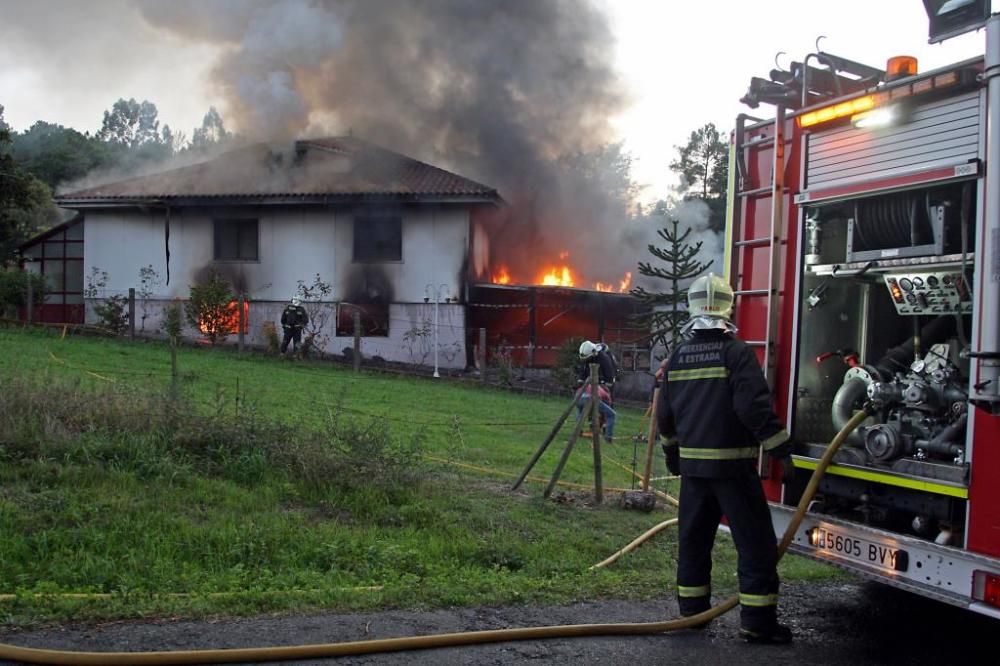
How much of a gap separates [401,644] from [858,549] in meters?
2.34

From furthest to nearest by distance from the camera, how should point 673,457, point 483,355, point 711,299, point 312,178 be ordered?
point 312,178 < point 483,355 < point 673,457 < point 711,299

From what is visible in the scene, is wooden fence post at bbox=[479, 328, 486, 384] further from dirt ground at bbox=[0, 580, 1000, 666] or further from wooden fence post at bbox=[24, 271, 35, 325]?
dirt ground at bbox=[0, 580, 1000, 666]

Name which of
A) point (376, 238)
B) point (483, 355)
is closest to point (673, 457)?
point (483, 355)

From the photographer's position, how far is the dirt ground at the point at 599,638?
12.9 ft

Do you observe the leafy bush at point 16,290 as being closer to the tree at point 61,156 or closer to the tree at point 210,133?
the tree at point 210,133

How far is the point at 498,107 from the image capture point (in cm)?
2258

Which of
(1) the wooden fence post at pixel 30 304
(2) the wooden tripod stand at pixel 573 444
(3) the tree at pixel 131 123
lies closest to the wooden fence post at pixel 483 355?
(1) the wooden fence post at pixel 30 304

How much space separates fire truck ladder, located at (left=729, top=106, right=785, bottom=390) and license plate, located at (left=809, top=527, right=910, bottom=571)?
943 mm

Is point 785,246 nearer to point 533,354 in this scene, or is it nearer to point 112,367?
point 112,367

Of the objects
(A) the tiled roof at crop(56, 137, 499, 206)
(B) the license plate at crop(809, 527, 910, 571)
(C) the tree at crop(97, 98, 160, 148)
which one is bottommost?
(B) the license plate at crop(809, 527, 910, 571)

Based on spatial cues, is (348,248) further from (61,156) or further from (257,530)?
(61,156)

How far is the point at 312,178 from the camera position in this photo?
75.1 ft

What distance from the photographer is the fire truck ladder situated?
5.19 m

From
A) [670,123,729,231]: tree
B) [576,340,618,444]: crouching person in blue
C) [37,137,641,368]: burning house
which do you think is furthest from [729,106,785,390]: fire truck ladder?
[670,123,729,231]: tree
